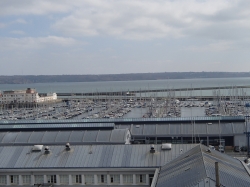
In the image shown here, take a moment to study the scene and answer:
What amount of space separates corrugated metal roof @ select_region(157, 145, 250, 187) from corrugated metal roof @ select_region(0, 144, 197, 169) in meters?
1.38

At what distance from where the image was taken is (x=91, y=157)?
601 inches

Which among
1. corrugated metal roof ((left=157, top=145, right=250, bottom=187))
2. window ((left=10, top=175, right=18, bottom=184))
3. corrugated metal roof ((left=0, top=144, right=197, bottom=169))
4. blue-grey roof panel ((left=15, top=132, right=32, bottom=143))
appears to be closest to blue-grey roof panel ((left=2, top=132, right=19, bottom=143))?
blue-grey roof panel ((left=15, top=132, right=32, bottom=143))

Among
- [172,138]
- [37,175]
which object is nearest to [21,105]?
[172,138]

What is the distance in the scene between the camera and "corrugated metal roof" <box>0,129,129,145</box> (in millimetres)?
22781

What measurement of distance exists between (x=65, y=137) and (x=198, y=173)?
14621mm

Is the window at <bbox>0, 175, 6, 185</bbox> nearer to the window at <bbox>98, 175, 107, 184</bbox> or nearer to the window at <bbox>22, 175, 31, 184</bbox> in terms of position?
the window at <bbox>22, 175, 31, 184</bbox>

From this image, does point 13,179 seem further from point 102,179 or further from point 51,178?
point 102,179

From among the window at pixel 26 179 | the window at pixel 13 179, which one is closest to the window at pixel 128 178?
the window at pixel 26 179

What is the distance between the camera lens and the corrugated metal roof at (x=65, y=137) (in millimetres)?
22781

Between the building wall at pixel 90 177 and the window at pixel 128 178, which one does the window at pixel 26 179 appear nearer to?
the building wall at pixel 90 177

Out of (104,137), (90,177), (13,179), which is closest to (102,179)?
(90,177)

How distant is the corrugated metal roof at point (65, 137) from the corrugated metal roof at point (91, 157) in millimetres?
6722

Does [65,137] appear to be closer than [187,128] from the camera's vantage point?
Yes

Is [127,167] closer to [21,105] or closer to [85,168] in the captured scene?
[85,168]
